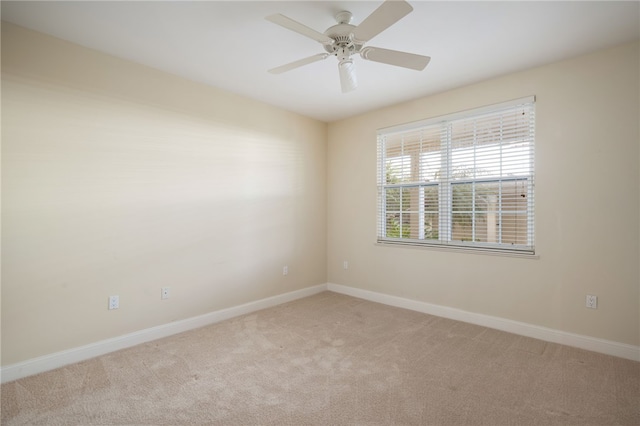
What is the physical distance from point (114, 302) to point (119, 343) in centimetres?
35

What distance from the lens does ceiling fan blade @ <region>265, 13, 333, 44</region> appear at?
1.79 metres

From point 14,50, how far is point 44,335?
6.84 feet

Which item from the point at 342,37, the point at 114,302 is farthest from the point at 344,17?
the point at 114,302

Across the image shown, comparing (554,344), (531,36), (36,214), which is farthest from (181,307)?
(531,36)

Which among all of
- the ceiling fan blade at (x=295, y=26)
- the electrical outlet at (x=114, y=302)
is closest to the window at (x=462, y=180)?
the ceiling fan blade at (x=295, y=26)

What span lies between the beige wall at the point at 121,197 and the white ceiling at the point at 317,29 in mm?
305

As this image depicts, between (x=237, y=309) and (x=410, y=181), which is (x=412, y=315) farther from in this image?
(x=237, y=309)

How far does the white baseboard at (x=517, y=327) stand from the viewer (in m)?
2.60

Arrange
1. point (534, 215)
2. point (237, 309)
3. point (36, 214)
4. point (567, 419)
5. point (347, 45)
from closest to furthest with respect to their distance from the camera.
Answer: point (567, 419) < point (347, 45) < point (36, 214) < point (534, 215) < point (237, 309)

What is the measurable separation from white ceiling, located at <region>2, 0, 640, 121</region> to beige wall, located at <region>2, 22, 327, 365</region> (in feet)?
1.00

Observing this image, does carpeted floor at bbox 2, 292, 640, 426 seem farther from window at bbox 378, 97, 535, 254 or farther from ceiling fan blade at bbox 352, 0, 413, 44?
ceiling fan blade at bbox 352, 0, 413, 44

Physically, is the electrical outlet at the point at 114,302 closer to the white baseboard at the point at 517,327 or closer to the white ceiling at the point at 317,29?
the white ceiling at the point at 317,29

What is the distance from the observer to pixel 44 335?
95.0 inches

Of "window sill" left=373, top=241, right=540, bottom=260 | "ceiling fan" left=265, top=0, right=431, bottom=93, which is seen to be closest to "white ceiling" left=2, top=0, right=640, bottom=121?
"ceiling fan" left=265, top=0, right=431, bottom=93
